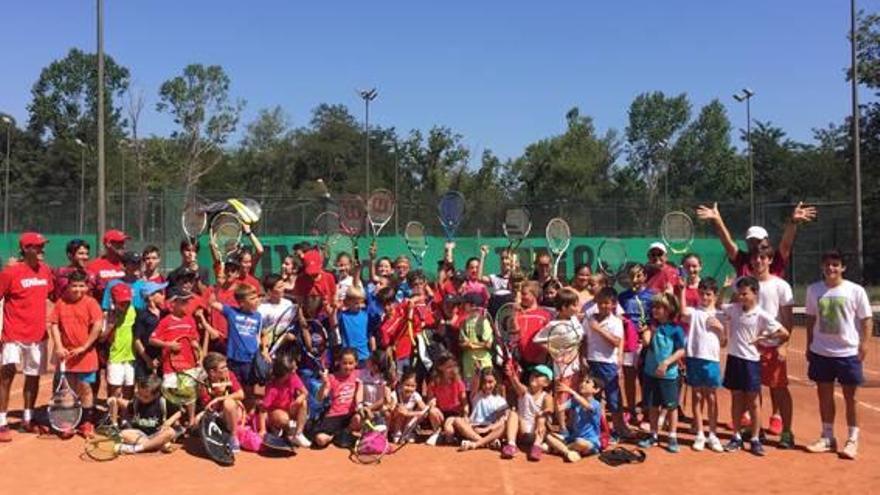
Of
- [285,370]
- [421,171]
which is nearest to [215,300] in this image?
[285,370]

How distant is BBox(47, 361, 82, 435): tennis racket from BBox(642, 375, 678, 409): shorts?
4955 millimetres

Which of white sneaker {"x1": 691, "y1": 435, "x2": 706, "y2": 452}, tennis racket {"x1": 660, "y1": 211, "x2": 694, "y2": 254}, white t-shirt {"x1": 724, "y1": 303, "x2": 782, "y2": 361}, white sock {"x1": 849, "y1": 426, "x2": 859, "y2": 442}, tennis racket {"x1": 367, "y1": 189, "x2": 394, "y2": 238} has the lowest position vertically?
white sneaker {"x1": 691, "y1": 435, "x2": 706, "y2": 452}

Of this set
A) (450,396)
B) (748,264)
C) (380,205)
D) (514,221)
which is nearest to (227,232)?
(380,205)

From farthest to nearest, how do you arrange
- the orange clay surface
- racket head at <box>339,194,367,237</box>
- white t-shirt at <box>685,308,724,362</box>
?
1. racket head at <box>339,194,367,237</box>
2. white t-shirt at <box>685,308,724,362</box>
3. the orange clay surface

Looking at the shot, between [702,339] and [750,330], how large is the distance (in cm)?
39

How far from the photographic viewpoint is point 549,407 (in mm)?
6781

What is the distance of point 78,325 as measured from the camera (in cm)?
704

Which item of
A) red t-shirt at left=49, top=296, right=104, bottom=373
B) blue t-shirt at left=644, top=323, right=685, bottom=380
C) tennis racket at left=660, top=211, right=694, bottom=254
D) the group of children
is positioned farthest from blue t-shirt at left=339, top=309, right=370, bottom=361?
tennis racket at left=660, top=211, right=694, bottom=254

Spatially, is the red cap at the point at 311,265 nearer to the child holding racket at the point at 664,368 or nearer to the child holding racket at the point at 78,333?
the child holding racket at the point at 78,333

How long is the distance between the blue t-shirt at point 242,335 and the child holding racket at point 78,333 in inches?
45.0

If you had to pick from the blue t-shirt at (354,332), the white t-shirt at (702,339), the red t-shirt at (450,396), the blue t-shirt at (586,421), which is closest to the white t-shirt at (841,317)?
the white t-shirt at (702,339)

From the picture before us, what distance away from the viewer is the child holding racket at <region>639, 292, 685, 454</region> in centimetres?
680

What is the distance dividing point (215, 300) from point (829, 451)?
5.50m

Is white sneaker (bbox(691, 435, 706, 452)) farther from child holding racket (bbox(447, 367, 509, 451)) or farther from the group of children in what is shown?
child holding racket (bbox(447, 367, 509, 451))
